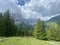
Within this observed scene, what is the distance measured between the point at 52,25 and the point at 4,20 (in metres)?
25.4

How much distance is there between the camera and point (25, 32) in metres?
105

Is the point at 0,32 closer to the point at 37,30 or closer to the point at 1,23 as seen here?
the point at 1,23

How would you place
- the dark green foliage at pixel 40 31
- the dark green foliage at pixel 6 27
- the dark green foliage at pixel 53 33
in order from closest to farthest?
the dark green foliage at pixel 40 31
the dark green foliage at pixel 6 27
the dark green foliage at pixel 53 33

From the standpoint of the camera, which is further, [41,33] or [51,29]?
[51,29]

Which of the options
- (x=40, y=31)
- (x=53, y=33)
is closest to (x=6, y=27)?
(x=40, y=31)

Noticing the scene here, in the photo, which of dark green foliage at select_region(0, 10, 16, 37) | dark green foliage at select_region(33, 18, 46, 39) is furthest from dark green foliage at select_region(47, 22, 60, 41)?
dark green foliage at select_region(0, 10, 16, 37)

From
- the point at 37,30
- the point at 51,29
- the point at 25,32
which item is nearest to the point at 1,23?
the point at 37,30

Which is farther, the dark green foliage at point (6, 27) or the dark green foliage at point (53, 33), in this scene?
the dark green foliage at point (53, 33)

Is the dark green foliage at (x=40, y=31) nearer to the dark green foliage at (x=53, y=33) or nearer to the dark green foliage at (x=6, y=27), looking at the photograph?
Result: the dark green foliage at (x=53, y=33)

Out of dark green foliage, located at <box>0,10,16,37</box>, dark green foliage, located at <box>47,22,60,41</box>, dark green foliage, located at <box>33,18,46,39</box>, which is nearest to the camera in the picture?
dark green foliage, located at <box>33,18,46,39</box>

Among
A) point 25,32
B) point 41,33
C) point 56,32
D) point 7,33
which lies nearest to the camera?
point 41,33

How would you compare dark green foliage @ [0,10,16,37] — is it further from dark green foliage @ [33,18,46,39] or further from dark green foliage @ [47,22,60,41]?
dark green foliage @ [47,22,60,41]

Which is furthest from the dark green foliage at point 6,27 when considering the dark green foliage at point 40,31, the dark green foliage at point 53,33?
the dark green foliage at point 53,33

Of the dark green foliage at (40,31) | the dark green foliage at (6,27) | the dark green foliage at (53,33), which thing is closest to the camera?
the dark green foliage at (40,31)
